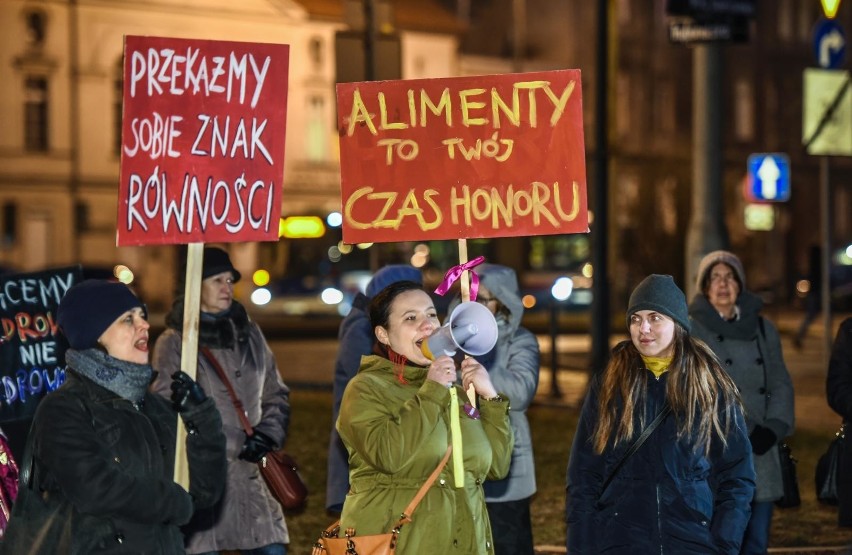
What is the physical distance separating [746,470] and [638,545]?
468 millimetres

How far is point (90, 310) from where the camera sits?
14.7 ft

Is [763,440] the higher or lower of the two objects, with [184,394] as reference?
lower

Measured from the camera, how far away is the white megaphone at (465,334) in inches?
182

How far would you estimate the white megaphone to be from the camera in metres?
4.62

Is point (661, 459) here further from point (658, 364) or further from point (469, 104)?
point (469, 104)

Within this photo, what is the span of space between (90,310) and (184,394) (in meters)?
0.39

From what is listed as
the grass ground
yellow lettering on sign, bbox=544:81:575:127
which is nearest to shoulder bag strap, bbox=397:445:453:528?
yellow lettering on sign, bbox=544:81:575:127

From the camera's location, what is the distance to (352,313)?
6965mm

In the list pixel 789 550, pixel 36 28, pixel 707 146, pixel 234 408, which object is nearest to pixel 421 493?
pixel 234 408

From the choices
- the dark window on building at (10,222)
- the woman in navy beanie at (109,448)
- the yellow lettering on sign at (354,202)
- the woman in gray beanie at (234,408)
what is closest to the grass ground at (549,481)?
the woman in gray beanie at (234,408)

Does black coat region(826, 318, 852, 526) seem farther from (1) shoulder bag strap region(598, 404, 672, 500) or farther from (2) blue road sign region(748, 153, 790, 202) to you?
(2) blue road sign region(748, 153, 790, 202)

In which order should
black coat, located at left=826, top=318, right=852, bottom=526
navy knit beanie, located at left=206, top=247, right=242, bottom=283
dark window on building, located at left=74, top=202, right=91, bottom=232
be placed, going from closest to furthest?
navy knit beanie, located at left=206, top=247, right=242, bottom=283 < black coat, located at left=826, top=318, right=852, bottom=526 < dark window on building, located at left=74, top=202, right=91, bottom=232

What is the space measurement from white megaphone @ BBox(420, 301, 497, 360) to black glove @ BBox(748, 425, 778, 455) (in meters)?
3.08

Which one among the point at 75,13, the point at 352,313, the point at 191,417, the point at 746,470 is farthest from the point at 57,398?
the point at 75,13
